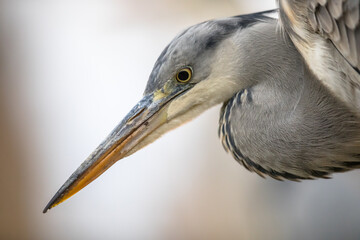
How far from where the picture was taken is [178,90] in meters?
1.13

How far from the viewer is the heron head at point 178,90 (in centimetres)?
110

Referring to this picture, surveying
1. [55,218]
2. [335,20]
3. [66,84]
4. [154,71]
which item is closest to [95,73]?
[66,84]

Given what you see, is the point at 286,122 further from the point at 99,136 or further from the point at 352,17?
the point at 99,136

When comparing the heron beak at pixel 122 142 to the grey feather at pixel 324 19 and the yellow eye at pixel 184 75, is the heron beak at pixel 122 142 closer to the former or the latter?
the yellow eye at pixel 184 75

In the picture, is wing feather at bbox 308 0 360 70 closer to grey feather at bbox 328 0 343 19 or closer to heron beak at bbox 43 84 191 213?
grey feather at bbox 328 0 343 19

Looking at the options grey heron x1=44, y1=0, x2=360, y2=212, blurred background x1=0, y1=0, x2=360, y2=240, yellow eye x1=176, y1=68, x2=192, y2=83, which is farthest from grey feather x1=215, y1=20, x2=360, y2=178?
blurred background x1=0, y1=0, x2=360, y2=240

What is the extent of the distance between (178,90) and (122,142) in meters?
0.17

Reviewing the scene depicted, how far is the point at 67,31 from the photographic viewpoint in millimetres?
3607

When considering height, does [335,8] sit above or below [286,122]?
above

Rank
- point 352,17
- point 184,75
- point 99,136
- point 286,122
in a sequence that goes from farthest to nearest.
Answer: point 99,136 < point 184,75 < point 286,122 < point 352,17

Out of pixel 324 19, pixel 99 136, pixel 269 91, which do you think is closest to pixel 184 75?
pixel 269 91

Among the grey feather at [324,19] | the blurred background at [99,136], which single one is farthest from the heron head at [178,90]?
the blurred background at [99,136]

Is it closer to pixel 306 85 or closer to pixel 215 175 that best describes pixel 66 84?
pixel 215 175

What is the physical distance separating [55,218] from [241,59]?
2.68 meters
